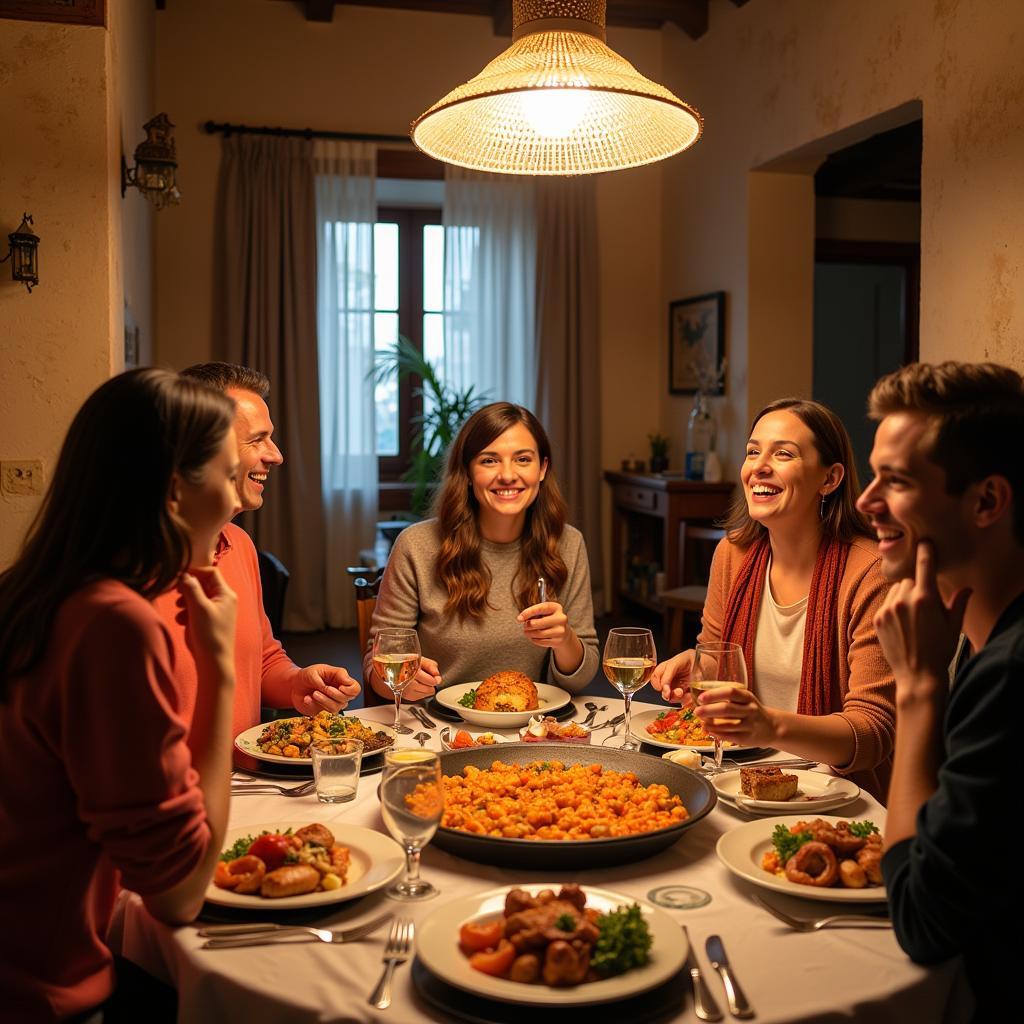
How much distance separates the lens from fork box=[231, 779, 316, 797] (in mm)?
1655

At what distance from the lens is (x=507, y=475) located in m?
2.61

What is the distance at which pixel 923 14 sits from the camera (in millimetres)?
4203

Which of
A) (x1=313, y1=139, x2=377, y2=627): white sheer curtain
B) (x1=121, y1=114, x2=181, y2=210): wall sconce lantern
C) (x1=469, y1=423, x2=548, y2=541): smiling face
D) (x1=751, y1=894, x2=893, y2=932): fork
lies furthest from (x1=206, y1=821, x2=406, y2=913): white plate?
(x1=313, y1=139, x2=377, y2=627): white sheer curtain

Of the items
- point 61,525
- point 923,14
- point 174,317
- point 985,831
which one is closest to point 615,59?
point 61,525

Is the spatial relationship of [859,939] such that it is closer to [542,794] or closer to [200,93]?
[542,794]

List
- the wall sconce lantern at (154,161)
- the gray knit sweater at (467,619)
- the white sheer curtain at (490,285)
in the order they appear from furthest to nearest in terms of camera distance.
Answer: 1. the white sheer curtain at (490,285)
2. the wall sconce lantern at (154,161)
3. the gray knit sweater at (467,619)

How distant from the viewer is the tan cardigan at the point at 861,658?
5.92ft

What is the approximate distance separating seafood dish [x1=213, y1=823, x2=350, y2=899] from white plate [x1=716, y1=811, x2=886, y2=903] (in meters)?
0.48

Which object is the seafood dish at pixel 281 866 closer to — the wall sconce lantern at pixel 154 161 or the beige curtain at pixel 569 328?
the wall sconce lantern at pixel 154 161

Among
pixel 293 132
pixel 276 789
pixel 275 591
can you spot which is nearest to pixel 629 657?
pixel 276 789

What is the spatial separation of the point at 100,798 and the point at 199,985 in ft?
0.72

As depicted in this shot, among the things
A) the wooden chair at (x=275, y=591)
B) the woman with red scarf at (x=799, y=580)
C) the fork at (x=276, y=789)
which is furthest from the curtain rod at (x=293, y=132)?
the fork at (x=276, y=789)

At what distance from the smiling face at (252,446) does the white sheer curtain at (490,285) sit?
457cm

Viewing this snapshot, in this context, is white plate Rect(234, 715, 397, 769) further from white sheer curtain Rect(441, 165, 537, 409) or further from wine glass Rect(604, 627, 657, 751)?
white sheer curtain Rect(441, 165, 537, 409)
